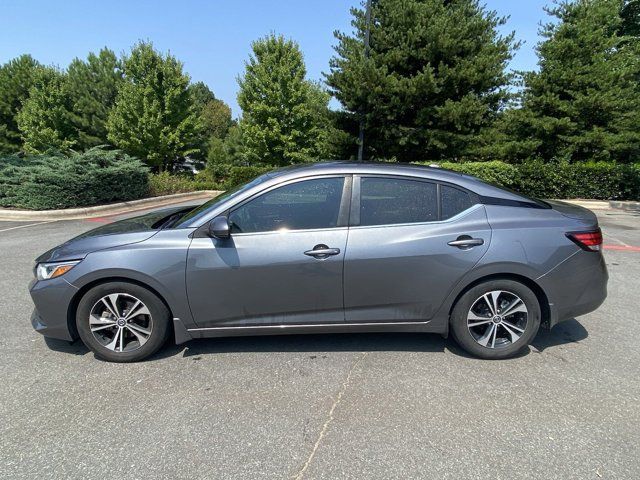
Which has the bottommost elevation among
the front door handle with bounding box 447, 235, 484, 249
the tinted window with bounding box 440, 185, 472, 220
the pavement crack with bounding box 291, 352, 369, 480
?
the pavement crack with bounding box 291, 352, 369, 480

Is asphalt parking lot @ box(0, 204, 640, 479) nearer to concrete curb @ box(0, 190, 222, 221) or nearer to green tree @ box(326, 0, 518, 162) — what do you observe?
concrete curb @ box(0, 190, 222, 221)

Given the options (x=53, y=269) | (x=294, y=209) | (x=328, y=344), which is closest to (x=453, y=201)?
(x=294, y=209)

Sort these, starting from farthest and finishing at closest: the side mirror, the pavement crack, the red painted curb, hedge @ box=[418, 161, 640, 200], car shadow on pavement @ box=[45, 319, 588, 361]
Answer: hedge @ box=[418, 161, 640, 200], the red painted curb, car shadow on pavement @ box=[45, 319, 588, 361], the side mirror, the pavement crack

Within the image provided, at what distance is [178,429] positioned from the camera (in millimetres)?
2477

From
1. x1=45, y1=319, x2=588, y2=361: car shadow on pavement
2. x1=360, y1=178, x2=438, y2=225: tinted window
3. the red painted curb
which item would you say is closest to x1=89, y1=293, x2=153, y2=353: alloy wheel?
x1=45, y1=319, x2=588, y2=361: car shadow on pavement

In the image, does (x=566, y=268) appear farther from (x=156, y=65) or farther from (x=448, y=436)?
(x=156, y=65)

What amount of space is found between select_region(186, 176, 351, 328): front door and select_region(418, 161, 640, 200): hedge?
1231cm

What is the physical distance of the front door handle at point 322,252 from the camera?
3.05 m

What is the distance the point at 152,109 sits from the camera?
19.1 meters

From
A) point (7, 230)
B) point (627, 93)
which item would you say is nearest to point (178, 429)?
point (7, 230)

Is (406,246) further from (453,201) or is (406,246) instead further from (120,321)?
(120,321)

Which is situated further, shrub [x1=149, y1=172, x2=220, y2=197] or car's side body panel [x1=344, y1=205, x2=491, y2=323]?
shrub [x1=149, y1=172, x2=220, y2=197]

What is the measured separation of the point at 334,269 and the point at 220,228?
91 cm

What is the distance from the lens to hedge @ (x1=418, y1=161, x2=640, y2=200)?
14305 millimetres
